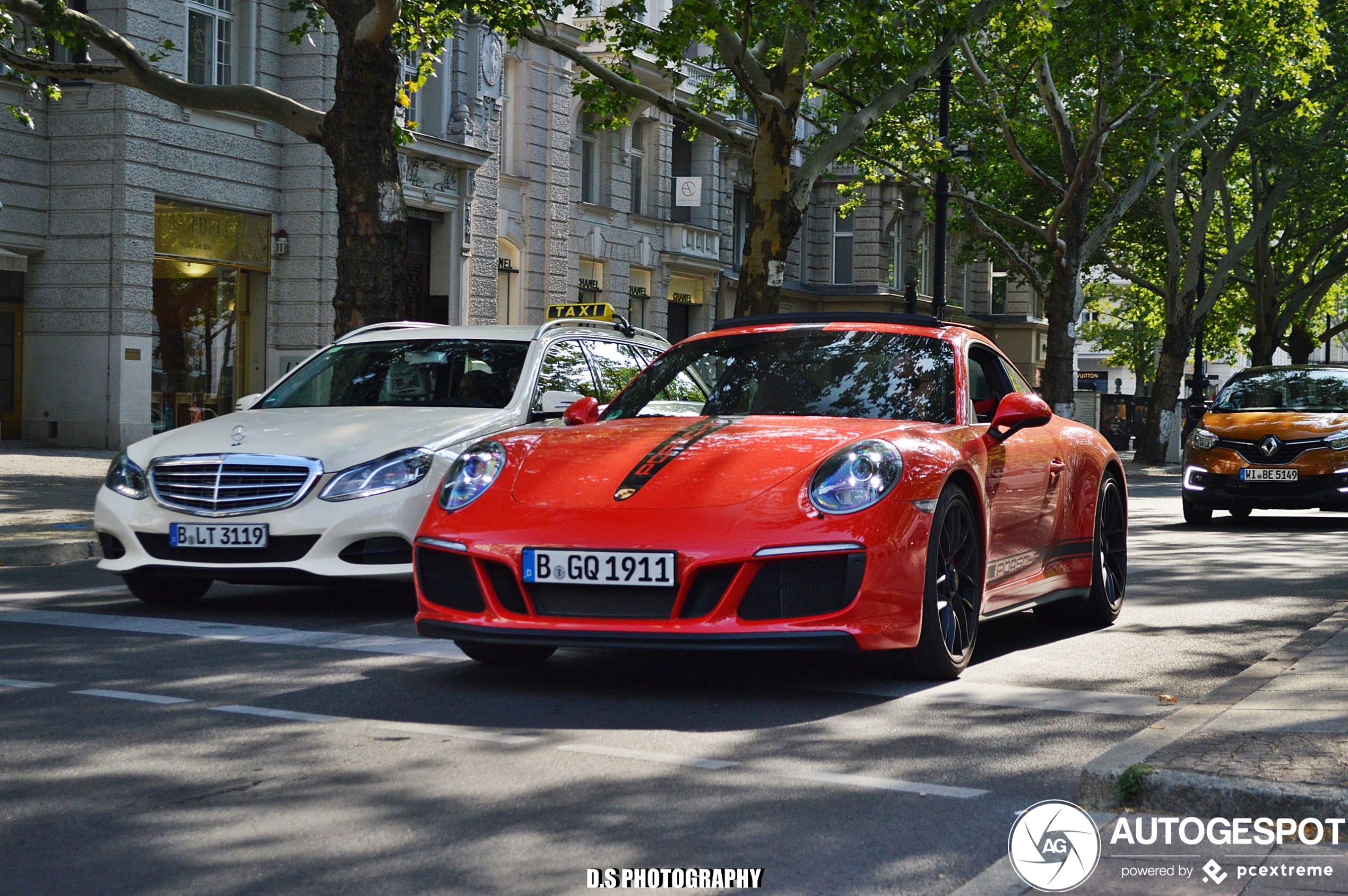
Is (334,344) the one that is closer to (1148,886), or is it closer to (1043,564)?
(1043,564)

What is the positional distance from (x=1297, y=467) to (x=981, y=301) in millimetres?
50179

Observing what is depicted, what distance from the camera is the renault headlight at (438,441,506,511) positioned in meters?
6.57

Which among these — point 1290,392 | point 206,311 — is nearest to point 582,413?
point 1290,392

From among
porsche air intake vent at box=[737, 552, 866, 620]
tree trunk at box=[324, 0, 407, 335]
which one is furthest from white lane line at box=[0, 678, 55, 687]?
tree trunk at box=[324, 0, 407, 335]

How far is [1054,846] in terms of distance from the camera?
417 centimetres

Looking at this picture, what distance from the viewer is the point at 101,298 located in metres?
24.6

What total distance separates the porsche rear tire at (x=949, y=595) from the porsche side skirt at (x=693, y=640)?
1.76ft

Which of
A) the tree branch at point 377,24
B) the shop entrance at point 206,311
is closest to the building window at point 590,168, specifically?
the shop entrance at point 206,311

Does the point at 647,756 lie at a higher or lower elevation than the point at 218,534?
lower

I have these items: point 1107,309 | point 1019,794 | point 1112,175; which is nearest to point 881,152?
point 1112,175

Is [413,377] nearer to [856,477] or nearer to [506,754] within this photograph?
[856,477]

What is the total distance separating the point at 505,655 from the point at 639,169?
34586mm

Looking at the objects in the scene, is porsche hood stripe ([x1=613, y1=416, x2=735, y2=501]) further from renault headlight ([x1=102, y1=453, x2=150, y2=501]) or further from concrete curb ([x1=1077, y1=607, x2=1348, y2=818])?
renault headlight ([x1=102, y1=453, x2=150, y2=501])

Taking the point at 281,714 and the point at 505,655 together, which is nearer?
the point at 281,714
